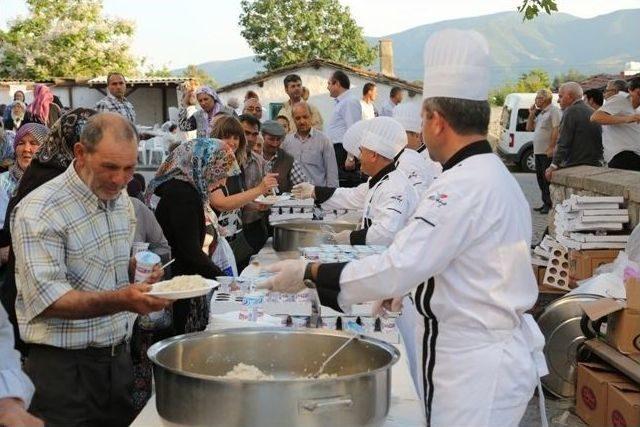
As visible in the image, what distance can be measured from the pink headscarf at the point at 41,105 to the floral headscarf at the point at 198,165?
724 centimetres

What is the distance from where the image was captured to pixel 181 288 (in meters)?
2.85

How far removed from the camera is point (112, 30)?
1676 inches

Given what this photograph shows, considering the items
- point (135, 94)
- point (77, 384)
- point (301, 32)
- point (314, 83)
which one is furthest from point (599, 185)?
point (301, 32)

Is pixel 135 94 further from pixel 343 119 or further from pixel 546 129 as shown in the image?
pixel 343 119

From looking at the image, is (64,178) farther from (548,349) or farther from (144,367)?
(548,349)

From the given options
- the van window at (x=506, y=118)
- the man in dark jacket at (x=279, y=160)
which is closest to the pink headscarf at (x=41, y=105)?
the man in dark jacket at (x=279, y=160)

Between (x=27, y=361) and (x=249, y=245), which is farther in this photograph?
(x=249, y=245)

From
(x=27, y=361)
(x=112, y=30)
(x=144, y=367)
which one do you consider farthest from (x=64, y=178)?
(x=112, y=30)

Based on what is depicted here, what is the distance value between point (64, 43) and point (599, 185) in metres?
37.0

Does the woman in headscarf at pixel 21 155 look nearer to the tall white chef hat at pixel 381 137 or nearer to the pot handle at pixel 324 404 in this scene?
the tall white chef hat at pixel 381 137

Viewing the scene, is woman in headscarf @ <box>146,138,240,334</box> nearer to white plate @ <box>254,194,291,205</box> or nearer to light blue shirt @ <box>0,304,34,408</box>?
white plate @ <box>254,194,291,205</box>

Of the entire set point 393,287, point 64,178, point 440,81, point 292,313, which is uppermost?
point 440,81

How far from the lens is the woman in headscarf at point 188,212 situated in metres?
4.43

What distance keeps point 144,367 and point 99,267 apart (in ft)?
4.61
